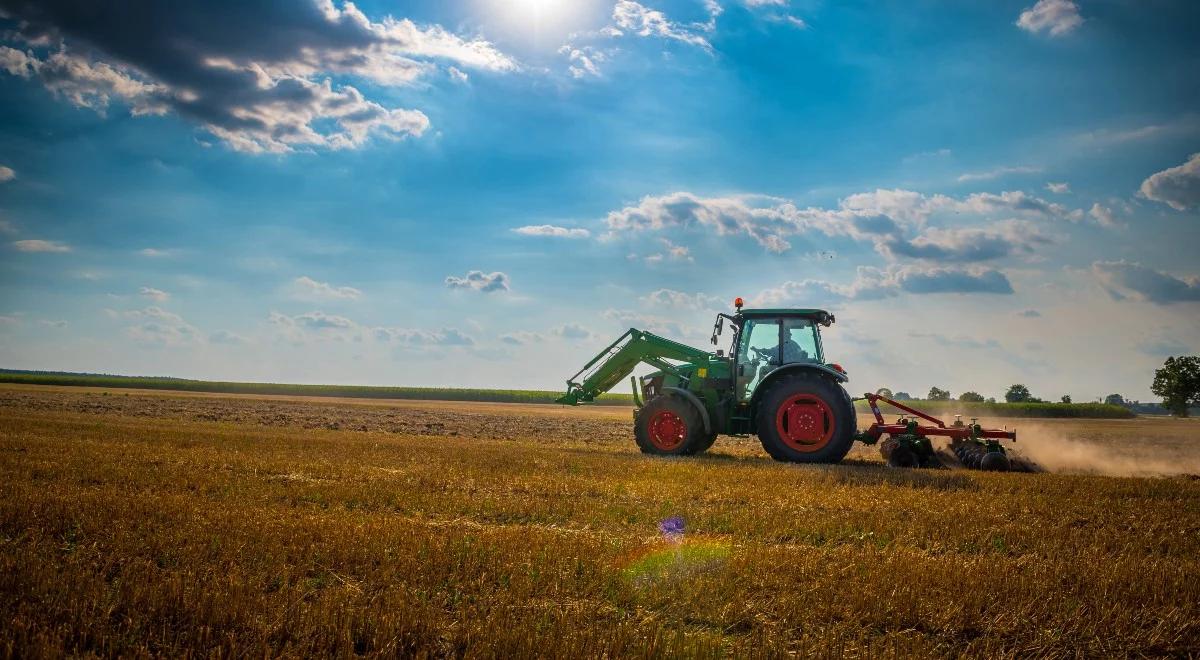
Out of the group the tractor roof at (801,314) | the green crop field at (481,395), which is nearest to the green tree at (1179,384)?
the green crop field at (481,395)

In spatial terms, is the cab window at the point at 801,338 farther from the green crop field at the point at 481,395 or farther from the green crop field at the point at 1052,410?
the green crop field at the point at 1052,410

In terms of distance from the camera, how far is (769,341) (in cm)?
1623

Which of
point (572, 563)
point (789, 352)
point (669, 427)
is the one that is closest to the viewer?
point (572, 563)

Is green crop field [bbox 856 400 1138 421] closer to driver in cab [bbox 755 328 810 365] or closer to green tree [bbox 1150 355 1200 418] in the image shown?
green tree [bbox 1150 355 1200 418]

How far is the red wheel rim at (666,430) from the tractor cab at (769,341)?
1.44 m

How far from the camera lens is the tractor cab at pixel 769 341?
16078 mm

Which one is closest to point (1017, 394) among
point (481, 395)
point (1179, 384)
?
point (1179, 384)

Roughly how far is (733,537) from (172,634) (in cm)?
484

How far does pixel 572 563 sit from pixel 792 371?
10.2m

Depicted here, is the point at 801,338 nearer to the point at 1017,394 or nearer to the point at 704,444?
the point at 704,444

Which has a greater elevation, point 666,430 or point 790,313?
point 790,313

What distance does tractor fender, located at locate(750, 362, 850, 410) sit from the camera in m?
15.1

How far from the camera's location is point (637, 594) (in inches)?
212

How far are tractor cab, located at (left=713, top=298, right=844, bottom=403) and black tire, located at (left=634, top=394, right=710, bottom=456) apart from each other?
Answer: 1.14 meters
